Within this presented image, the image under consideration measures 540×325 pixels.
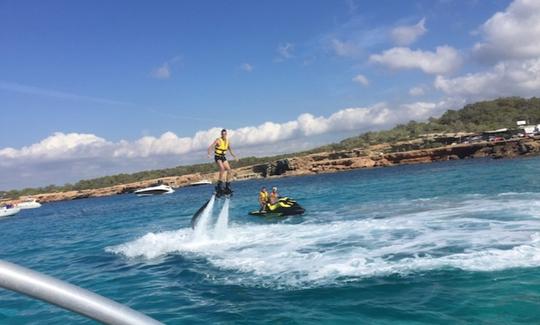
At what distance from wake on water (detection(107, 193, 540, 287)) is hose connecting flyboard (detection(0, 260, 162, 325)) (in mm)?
10455

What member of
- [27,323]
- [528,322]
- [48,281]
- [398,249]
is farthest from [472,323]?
[27,323]

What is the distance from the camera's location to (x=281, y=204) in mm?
28250

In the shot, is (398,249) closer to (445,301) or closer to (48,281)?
(445,301)

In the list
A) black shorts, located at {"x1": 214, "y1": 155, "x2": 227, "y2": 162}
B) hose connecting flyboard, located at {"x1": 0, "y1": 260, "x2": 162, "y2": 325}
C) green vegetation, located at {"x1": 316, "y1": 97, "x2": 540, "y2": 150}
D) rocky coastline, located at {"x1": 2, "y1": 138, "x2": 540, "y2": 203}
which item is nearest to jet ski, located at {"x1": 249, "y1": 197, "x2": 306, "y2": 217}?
black shorts, located at {"x1": 214, "y1": 155, "x2": 227, "y2": 162}

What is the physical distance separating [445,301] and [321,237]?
9.40m

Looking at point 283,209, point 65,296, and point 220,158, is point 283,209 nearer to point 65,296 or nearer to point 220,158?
point 220,158

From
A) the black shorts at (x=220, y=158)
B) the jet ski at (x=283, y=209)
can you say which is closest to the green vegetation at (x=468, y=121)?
the jet ski at (x=283, y=209)

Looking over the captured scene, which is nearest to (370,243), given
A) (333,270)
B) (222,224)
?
(333,270)

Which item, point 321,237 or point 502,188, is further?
point 502,188

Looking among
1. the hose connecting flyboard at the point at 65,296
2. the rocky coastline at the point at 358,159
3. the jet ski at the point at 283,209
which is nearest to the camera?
the hose connecting flyboard at the point at 65,296

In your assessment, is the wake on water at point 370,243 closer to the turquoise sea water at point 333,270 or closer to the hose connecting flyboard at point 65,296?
the turquoise sea water at point 333,270

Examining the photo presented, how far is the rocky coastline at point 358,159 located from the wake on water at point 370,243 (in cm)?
5372

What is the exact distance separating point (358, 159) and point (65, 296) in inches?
4073

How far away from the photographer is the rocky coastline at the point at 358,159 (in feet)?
240
